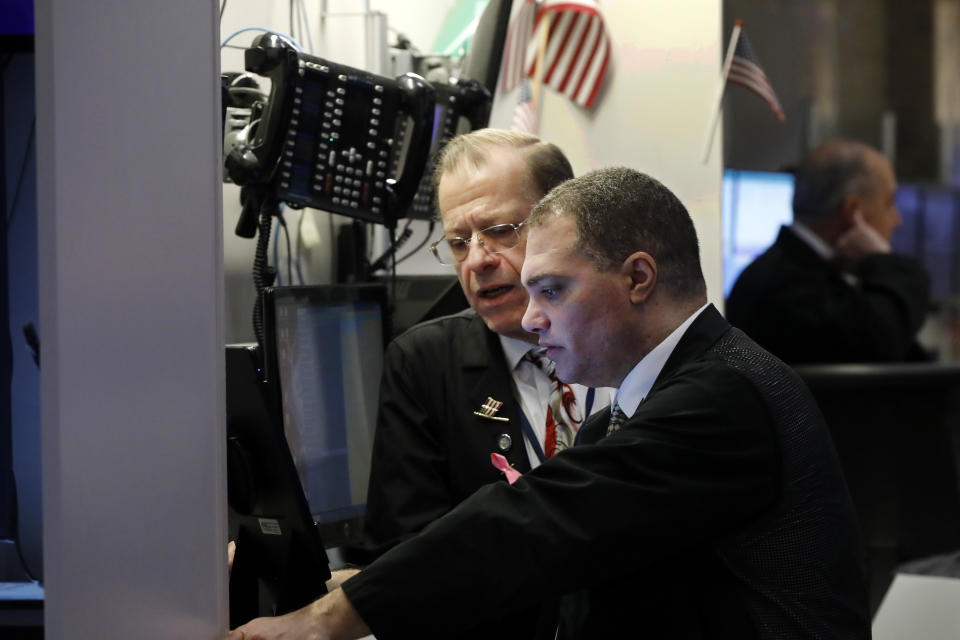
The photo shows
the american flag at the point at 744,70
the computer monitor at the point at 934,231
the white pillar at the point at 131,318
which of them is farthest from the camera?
the computer monitor at the point at 934,231

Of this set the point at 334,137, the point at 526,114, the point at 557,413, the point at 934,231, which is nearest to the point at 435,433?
the point at 557,413

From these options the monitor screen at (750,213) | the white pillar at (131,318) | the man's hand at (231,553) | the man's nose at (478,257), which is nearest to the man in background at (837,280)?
the monitor screen at (750,213)

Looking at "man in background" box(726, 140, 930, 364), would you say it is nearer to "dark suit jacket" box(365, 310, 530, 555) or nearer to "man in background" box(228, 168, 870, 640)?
"dark suit jacket" box(365, 310, 530, 555)

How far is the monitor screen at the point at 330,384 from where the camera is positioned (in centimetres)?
215

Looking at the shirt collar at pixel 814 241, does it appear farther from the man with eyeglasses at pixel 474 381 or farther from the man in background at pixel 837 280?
the man with eyeglasses at pixel 474 381

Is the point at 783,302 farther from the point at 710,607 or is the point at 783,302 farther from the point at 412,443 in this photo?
the point at 710,607

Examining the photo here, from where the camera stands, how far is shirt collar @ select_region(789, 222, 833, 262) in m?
5.40

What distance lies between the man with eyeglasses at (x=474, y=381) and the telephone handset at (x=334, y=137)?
0.18 meters

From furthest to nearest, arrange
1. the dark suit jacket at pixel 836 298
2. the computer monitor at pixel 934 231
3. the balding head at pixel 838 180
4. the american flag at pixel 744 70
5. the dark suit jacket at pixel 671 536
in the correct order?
1. the computer monitor at pixel 934 231
2. the balding head at pixel 838 180
3. the dark suit jacket at pixel 836 298
4. the american flag at pixel 744 70
5. the dark suit jacket at pixel 671 536

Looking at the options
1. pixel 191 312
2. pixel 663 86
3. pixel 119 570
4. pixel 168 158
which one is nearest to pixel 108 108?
pixel 168 158

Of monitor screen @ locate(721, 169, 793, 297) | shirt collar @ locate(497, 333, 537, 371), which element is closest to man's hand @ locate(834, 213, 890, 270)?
monitor screen @ locate(721, 169, 793, 297)

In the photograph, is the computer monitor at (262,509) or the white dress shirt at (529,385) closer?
the computer monitor at (262,509)

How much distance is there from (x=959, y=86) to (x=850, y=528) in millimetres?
9227

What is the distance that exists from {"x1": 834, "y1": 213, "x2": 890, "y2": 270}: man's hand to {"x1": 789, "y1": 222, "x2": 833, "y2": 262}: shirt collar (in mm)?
45
